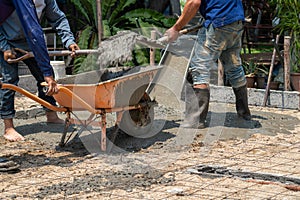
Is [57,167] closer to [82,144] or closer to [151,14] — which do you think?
[82,144]

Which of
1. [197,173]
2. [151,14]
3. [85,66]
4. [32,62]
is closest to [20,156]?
[32,62]

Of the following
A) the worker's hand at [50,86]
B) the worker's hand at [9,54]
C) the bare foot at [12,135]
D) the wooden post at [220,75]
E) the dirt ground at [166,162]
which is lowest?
the dirt ground at [166,162]

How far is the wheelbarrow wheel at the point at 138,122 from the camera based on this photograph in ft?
21.5

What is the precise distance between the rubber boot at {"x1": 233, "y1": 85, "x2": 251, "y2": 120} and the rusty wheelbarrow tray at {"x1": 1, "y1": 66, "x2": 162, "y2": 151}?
Answer: 1.35 metres

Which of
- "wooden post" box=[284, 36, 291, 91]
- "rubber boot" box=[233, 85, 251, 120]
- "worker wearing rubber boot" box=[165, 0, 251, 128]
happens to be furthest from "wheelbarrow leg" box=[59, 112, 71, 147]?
"wooden post" box=[284, 36, 291, 91]

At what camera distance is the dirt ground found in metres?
4.92

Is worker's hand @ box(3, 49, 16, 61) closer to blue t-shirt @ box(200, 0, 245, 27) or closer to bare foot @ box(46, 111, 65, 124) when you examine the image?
bare foot @ box(46, 111, 65, 124)

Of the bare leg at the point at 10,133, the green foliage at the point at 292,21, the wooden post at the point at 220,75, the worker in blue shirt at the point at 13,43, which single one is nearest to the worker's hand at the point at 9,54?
the worker in blue shirt at the point at 13,43

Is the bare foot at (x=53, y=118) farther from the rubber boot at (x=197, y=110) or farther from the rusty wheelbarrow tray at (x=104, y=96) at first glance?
the rubber boot at (x=197, y=110)

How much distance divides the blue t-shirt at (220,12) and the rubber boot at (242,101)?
36.3 inches

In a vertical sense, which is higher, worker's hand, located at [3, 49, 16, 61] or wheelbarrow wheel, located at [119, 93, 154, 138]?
worker's hand, located at [3, 49, 16, 61]

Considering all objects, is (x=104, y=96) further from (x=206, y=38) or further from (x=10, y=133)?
(x=206, y=38)

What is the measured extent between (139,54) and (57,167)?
5600 mm

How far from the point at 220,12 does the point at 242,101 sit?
3.89 ft
